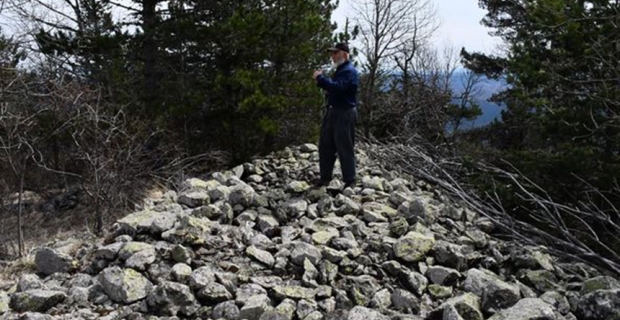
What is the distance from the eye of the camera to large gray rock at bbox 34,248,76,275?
15.1 ft

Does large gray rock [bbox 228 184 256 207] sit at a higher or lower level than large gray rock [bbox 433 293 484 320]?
higher

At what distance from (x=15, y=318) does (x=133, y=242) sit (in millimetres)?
1217

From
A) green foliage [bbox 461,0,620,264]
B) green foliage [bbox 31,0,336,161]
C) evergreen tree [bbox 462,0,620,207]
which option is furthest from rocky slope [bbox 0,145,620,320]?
evergreen tree [bbox 462,0,620,207]

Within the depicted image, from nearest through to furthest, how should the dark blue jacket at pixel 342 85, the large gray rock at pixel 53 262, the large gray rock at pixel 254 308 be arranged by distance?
the large gray rock at pixel 254 308
the large gray rock at pixel 53 262
the dark blue jacket at pixel 342 85

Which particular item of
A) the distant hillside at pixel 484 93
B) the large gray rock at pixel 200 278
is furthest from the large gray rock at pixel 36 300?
the distant hillside at pixel 484 93

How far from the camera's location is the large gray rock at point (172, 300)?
3.82 meters

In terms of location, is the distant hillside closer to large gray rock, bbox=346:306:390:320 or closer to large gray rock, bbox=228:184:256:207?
large gray rock, bbox=228:184:256:207

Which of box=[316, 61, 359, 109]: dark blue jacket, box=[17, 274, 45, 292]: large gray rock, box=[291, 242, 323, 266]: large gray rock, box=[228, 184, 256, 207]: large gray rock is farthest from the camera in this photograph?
box=[316, 61, 359, 109]: dark blue jacket

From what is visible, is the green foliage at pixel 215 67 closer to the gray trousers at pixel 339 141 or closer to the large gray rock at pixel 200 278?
the gray trousers at pixel 339 141

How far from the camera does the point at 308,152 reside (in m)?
9.71

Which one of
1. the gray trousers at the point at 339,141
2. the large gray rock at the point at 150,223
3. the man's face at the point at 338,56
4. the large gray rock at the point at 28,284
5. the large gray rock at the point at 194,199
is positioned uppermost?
the man's face at the point at 338,56

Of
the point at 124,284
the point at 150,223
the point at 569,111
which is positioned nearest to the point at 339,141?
the point at 150,223

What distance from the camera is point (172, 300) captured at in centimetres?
386

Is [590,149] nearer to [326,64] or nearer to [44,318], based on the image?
[326,64]
